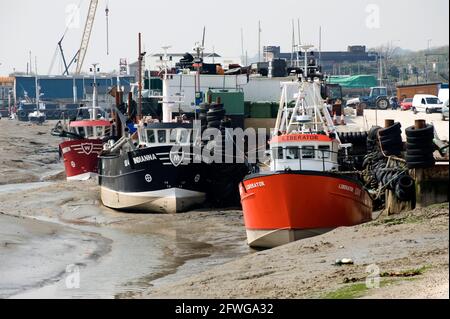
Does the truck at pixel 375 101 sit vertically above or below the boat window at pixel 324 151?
below

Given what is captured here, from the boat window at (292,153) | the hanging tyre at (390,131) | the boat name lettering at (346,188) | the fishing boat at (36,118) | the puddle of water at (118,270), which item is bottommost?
the fishing boat at (36,118)

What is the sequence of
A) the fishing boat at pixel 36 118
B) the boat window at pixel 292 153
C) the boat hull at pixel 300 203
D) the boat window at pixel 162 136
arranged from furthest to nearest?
the fishing boat at pixel 36 118 → the boat window at pixel 162 136 → the boat window at pixel 292 153 → the boat hull at pixel 300 203

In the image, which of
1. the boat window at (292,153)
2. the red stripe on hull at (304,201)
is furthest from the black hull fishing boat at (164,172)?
the red stripe on hull at (304,201)

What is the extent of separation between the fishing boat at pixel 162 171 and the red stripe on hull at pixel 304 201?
1072cm

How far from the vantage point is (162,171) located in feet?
115

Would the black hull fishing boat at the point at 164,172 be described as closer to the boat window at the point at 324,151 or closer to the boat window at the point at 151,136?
the boat window at the point at 151,136

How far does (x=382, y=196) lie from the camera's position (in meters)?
27.1

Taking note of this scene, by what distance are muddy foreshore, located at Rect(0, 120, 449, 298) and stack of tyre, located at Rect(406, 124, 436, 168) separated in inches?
54.3

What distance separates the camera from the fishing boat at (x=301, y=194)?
914 inches
